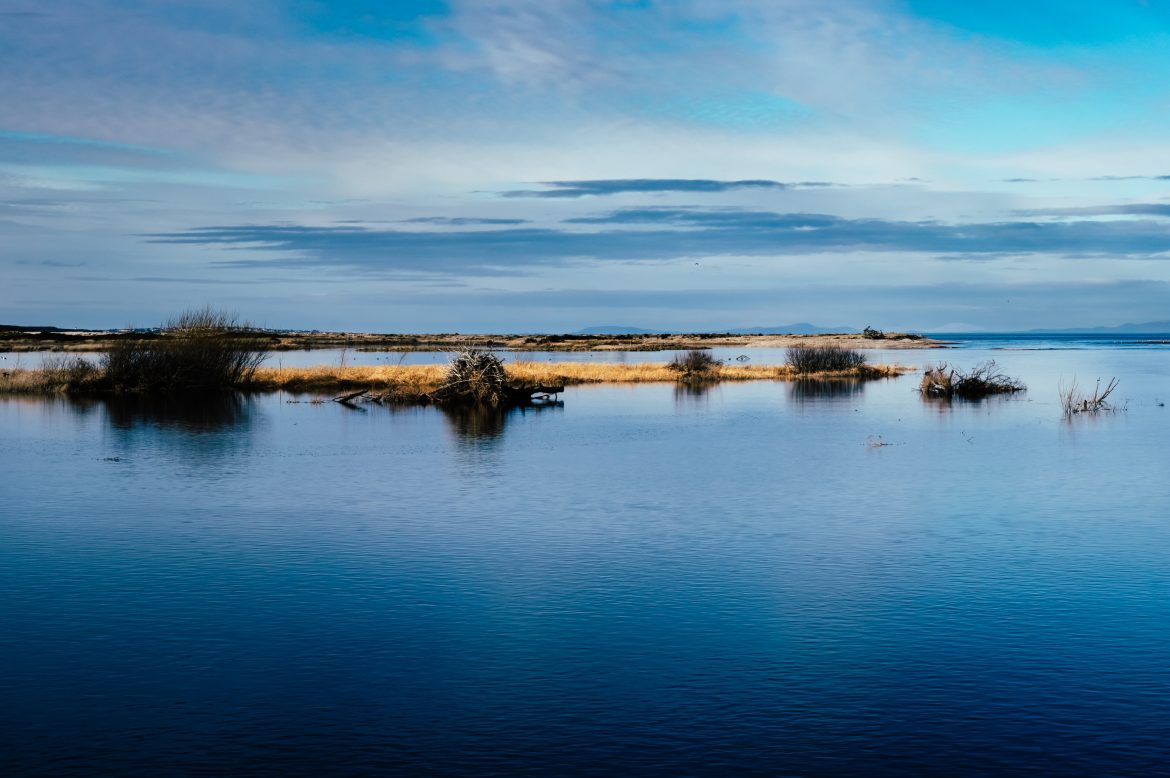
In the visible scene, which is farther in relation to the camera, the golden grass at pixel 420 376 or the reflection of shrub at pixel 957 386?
the golden grass at pixel 420 376

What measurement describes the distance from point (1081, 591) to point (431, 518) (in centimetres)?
1310

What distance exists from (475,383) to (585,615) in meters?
42.5

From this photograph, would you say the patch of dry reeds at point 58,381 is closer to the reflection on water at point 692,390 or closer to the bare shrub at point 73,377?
the bare shrub at point 73,377

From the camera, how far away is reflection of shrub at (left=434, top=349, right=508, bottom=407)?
Result: 58.8 metres

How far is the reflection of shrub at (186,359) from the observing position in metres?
65.7

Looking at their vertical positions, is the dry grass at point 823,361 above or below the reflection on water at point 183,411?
above

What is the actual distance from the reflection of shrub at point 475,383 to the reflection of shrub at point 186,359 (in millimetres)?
16179

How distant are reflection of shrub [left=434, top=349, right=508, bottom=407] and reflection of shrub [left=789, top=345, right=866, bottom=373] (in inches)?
1317

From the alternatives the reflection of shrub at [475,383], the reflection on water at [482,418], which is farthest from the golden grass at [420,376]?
the reflection on water at [482,418]

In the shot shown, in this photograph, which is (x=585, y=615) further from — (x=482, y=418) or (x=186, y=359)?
(x=186, y=359)

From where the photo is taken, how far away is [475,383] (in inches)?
2314

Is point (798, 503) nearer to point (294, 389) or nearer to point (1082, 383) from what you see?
point (294, 389)

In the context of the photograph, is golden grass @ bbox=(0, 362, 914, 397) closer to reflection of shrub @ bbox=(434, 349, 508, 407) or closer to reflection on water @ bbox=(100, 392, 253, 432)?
reflection of shrub @ bbox=(434, 349, 508, 407)

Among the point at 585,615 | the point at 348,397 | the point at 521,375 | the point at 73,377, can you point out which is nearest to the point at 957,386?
the point at 521,375
